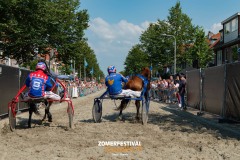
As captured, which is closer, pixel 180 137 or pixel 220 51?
pixel 180 137

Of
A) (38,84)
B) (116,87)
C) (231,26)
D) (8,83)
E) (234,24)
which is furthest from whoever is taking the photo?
(231,26)

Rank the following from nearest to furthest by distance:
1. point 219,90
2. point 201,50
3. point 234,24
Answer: point 219,90 < point 234,24 < point 201,50

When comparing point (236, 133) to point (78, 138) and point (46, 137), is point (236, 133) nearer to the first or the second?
→ point (78, 138)

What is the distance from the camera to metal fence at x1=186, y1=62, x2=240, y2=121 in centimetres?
→ 1140

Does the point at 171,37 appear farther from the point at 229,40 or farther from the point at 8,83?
the point at 8,83

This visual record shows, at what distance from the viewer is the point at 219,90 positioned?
12.9 meters

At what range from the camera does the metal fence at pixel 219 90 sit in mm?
11398

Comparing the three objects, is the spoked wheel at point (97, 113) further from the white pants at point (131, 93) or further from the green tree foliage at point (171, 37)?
the green tree foliage at point (171, 37)

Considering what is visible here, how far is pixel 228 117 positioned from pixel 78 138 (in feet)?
20.0

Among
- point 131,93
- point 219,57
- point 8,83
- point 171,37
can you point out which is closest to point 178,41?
point 171,37

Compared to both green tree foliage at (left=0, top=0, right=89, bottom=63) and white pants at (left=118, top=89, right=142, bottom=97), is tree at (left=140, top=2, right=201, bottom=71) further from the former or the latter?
white pants at (left=118, top=89, right=142, bottom=97)

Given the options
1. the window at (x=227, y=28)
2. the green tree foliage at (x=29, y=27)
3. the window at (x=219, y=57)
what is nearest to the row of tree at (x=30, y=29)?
the green tree foliage at (x=29, y=27)

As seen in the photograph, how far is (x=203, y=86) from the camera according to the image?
50.3 ft

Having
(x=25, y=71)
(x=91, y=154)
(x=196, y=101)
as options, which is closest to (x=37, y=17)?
(x=25, y=71)
